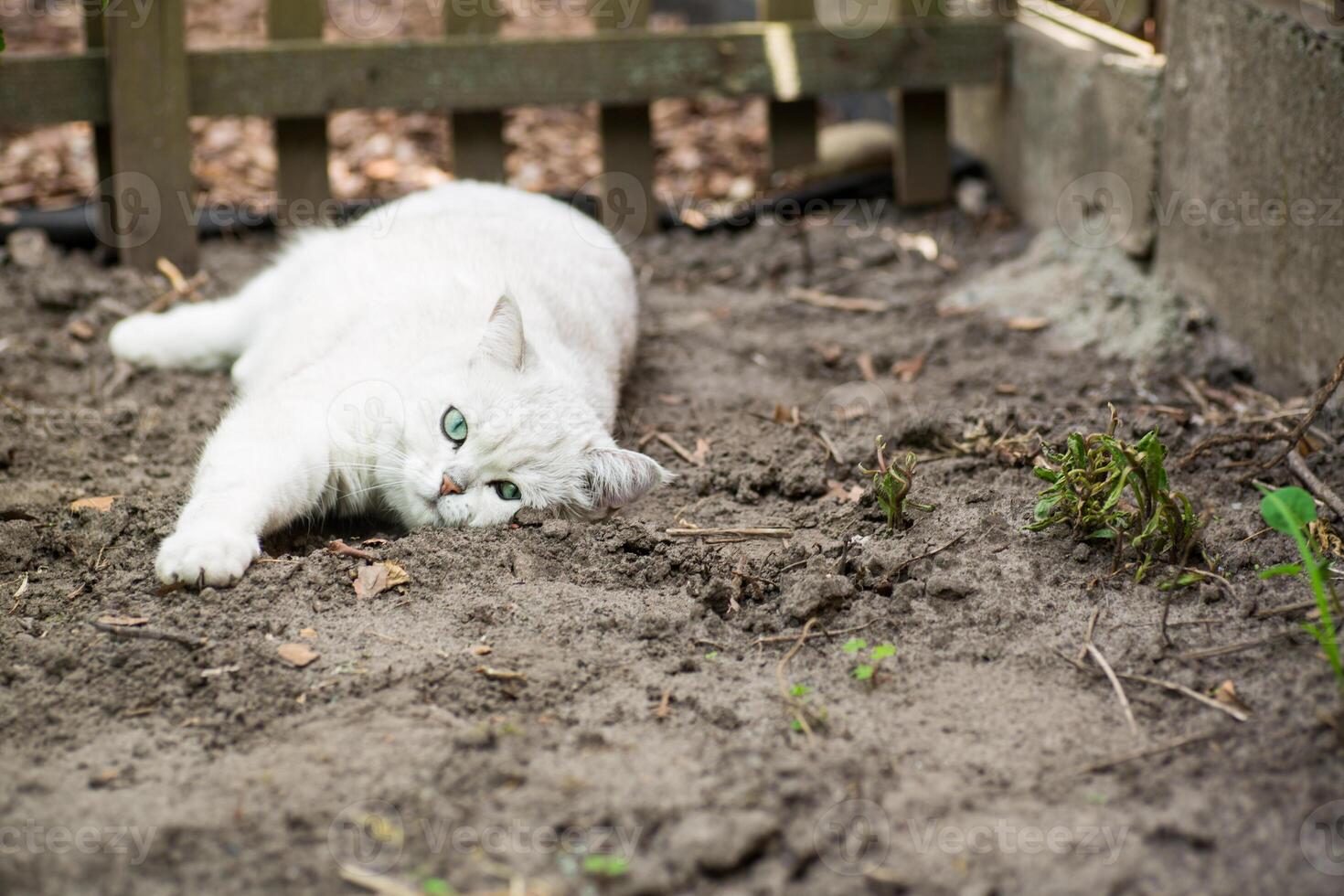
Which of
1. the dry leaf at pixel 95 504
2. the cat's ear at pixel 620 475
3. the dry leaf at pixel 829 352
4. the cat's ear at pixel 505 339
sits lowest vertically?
the dry leaf at pixel 95 504

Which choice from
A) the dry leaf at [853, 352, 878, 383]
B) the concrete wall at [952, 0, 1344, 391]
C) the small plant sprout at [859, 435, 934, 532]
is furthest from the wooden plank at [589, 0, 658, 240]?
the small plant sprout at [859, 435, 934, 532]

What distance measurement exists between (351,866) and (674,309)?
3.16 m

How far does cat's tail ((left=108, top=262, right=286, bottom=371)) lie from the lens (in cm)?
382

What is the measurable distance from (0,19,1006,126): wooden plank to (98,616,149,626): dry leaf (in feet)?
9.55

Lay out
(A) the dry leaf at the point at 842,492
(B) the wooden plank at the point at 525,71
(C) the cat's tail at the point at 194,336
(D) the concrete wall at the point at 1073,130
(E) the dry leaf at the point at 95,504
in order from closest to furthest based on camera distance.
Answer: (E) the dry leaf at the point at 95,504 → (A) the dry leaf at the point at 842,492 → (C) the cat's tail at the point at 194,336 → (D) the concrete wall at the point at 1073,130 → (B) the wooden plank at the point at 525,71

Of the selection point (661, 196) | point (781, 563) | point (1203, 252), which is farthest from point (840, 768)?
point (661, 196)

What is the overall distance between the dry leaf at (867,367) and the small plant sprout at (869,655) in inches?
67.7

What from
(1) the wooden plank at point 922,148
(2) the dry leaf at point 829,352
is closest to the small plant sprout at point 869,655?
(2) the dry leaf at point 829,352

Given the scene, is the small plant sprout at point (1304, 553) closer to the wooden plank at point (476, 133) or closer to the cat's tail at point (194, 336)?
the cat's tail at point (194, 336)

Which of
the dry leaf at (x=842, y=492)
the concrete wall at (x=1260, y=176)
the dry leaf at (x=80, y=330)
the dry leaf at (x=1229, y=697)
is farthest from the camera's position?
the dry leaf at (x=80, y=330)

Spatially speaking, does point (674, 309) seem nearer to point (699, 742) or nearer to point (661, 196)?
point (661, 196)

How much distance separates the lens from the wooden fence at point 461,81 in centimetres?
443

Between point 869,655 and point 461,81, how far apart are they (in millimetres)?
3383

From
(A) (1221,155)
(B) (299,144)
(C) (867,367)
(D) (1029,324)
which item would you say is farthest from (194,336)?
(A) (1221,155)
